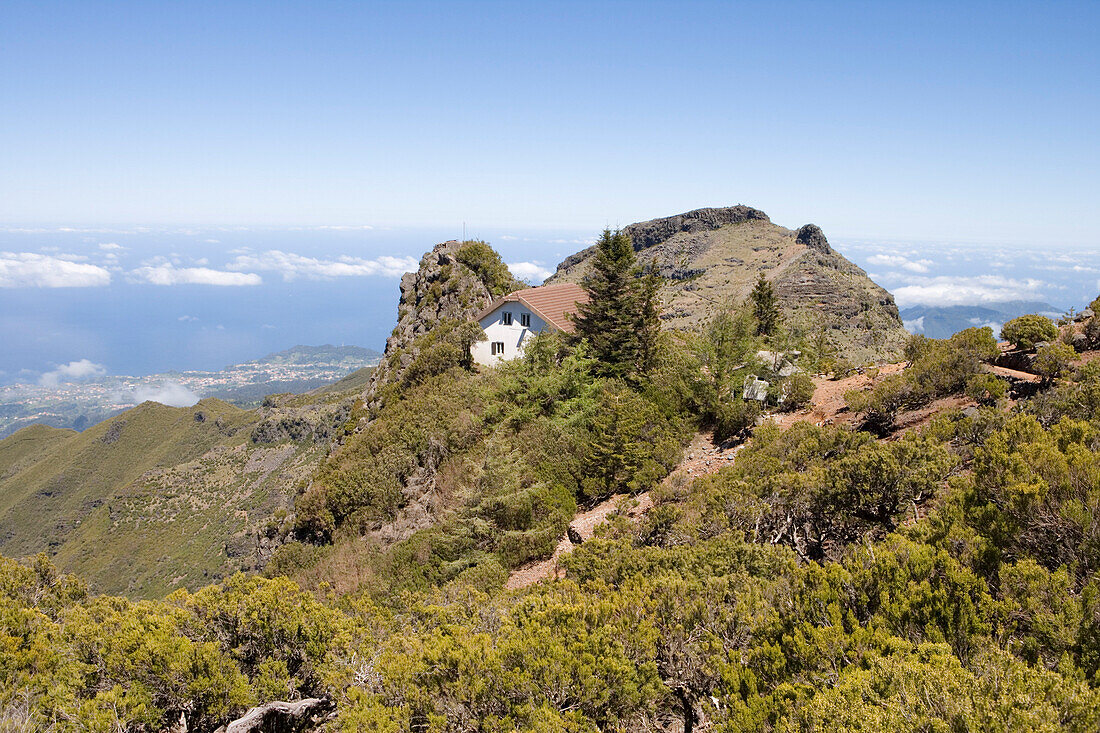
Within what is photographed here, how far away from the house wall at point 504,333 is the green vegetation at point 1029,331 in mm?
20525

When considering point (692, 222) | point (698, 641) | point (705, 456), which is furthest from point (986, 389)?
point (692, 222)

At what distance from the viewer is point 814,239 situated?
82.5 m

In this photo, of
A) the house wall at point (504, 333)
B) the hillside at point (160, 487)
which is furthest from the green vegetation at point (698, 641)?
the house wall at point (504, 333)

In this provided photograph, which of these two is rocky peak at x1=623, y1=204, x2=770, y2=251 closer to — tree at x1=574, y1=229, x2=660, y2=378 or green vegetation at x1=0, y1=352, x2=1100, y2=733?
tree at x1=574, y1=229, x2=660, y2=378

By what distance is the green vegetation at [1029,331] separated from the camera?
48.7ft

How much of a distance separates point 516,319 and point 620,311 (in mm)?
10891

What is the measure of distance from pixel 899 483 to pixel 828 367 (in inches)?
515

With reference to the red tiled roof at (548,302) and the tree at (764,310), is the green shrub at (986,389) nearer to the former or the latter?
the tree at (764,310)

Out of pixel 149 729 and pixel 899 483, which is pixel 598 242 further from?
pixel 149 729

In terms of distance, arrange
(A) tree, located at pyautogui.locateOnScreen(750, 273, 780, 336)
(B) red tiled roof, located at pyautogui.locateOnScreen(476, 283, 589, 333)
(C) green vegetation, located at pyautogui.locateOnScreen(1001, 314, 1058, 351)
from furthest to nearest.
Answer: (A) tree, located at pyautogui.locateOnScreen(750, 273, 780, 336)
(B) red tiled roof, located at pyautogui.locateOnScreen(476, 283, 589, 333)
(C) green vegetation, located at pyautogui.locateOnScreen(1001, 314, 1058, 351)

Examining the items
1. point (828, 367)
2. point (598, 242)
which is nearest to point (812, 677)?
point (828, 367)

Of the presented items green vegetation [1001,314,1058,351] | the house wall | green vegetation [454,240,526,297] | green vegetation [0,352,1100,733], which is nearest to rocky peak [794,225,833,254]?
green vegetation [454,240,526,297]

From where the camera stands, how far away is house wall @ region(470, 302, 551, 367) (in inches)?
1234

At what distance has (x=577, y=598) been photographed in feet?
24.2
